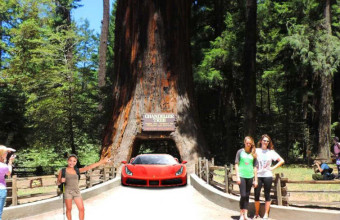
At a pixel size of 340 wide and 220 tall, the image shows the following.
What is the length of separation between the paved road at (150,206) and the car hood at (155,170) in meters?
0.52

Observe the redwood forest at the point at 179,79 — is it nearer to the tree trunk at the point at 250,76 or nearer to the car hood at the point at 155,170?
the tree trunk at the point at 250,76

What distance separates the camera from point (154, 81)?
1728 cm

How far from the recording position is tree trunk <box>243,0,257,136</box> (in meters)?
18.0

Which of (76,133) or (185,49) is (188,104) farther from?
(76,133)

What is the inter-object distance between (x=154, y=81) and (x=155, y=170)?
20.4ft

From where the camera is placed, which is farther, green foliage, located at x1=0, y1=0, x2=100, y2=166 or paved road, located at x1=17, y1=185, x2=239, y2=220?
green foliage, located at x1=0, y1=0, x2=100, y2=166

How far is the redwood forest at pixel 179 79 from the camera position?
1739cm

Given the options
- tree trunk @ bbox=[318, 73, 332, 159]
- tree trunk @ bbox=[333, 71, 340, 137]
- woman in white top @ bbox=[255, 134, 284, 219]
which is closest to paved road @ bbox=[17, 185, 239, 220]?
woman in white top @ bbox=[255, 134, 284, 219]

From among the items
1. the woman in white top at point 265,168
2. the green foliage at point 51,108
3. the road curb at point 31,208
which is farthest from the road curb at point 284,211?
the green foliage at point 51,108

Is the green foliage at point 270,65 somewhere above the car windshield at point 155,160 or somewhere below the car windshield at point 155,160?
above

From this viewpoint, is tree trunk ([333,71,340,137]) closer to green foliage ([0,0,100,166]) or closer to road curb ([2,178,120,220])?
green foliage ([0,0,100,166])

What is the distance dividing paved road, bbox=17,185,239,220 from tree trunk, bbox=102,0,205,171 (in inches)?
188

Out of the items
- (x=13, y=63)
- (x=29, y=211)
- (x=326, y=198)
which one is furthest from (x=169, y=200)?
(x=13, y=63)

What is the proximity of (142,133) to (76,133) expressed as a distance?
9.60 meters
